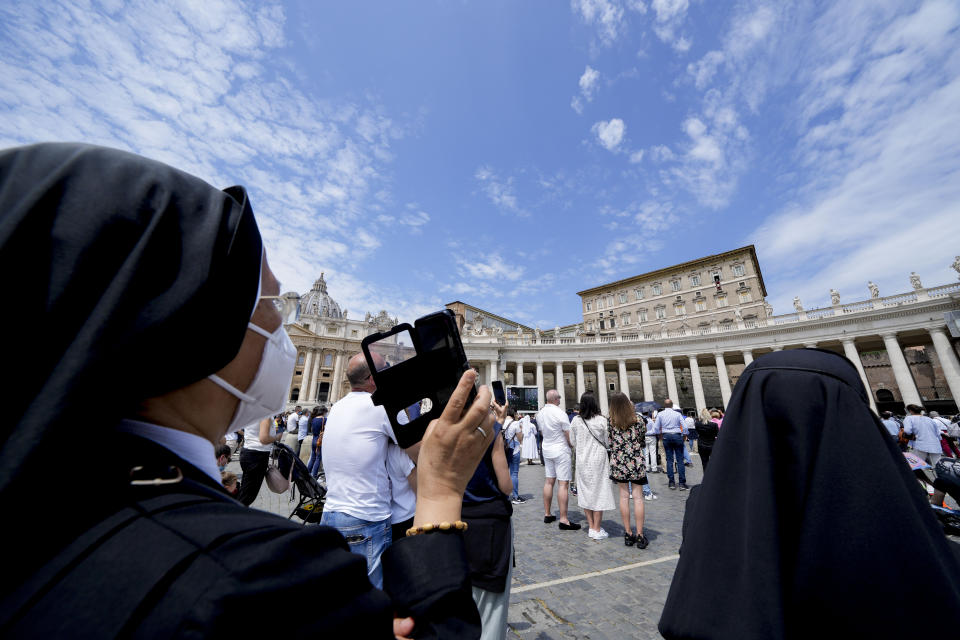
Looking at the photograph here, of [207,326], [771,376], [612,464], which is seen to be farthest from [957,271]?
[207,326]

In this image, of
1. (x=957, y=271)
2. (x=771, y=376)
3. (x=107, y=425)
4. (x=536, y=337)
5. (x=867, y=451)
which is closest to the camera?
(x=107, y=425)

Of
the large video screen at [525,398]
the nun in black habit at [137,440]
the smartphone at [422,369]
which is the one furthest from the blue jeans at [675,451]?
the large video screen at [525,398]

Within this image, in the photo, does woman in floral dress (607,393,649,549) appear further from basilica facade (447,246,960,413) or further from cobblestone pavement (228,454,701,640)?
basilica facade (447,246,960,413)

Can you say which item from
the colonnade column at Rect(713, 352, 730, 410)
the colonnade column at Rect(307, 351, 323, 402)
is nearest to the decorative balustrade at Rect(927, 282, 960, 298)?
the colonnade column at Rect(713, 352, 730, 410)

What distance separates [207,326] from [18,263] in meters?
0.31

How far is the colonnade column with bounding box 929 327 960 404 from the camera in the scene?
24.6 metres

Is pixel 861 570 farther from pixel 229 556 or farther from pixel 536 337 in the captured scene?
pixel 536 337

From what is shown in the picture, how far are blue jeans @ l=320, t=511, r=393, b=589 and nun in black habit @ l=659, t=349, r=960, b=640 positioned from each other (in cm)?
205

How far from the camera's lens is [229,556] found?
0.60m

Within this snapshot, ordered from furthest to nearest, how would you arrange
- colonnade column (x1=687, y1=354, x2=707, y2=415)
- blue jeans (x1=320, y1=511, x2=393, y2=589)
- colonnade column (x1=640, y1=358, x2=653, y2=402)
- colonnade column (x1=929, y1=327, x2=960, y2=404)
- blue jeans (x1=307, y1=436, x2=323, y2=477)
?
colonnade column (x1=640, y1=358, x2=653, y2=402) → colonnade column (x1=687, y1=354, x2=707, y2=415) → colonnade column (x1=929, y1=327, x2=960, y2=404) → blue jeans (x1=307, y1=436, x2=323, y2=477) → blue jeans (x1=320, y1=511, x2=393, y2=589)

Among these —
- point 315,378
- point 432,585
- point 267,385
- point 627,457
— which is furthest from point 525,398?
point 315,378

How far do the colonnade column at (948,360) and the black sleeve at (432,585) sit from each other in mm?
39111

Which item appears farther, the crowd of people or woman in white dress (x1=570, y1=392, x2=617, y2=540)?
woman in white dress (x1=570, y1=392, x2=617, y2=540)

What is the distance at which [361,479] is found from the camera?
2.83m
